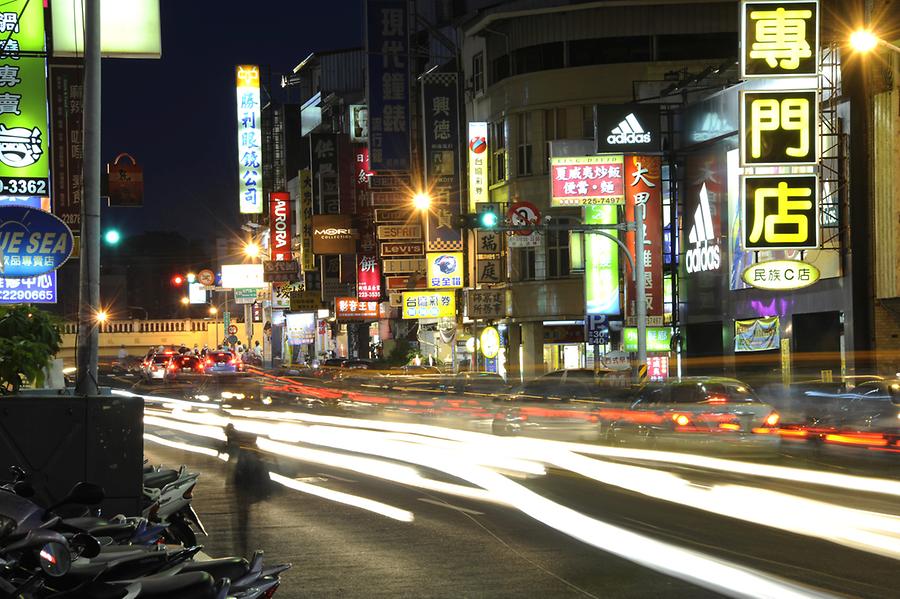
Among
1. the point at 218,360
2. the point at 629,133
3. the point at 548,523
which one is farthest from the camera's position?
the point at 218,360

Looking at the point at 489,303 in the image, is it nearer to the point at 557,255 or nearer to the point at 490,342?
the point at 490,342

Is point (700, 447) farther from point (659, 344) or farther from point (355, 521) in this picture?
point (659, 344)

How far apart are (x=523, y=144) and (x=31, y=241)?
3944 cm

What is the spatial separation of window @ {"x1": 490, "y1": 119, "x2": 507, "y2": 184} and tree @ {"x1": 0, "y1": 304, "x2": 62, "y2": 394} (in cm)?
3937

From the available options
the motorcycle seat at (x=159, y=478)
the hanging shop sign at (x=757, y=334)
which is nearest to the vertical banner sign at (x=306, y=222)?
the hanging shop sign at (x=757, y=334)

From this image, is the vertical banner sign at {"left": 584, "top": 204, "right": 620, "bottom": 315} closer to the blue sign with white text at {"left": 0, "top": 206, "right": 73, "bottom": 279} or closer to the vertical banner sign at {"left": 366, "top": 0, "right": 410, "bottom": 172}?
the vertical banner sign at {"left": 366, "top": 0, "right": 410, "bottom": 172}

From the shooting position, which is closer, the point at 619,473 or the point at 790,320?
the point at 619,473

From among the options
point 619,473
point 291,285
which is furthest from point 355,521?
point 291,285

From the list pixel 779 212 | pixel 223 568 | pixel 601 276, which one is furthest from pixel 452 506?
pixel 601 276

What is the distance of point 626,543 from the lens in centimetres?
1265

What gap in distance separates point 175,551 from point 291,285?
80756 mm

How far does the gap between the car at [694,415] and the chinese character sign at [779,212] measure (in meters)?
8.29

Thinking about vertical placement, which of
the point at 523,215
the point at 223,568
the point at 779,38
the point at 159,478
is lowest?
the point at 159,478

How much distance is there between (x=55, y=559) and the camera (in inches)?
206
